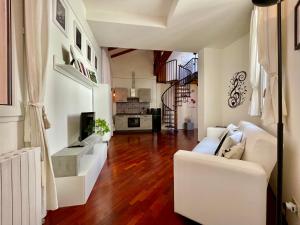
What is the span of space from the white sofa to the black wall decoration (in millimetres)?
2736

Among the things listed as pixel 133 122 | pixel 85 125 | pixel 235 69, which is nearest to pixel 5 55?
pixel 85 125

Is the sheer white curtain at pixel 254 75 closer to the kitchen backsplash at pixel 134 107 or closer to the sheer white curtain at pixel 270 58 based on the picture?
the sheer white curtain at pixel 270 58

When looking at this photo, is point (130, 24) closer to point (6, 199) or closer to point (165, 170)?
point (165, 170)

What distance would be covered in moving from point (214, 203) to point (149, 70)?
7535mm

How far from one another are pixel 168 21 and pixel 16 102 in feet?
10.00

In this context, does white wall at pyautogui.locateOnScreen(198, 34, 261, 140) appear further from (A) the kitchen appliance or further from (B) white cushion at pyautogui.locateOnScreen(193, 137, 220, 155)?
(A) the kitchen appliance

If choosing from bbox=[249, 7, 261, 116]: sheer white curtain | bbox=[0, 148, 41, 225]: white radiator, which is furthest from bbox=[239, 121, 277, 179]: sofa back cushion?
bbox=[0, 148, 41, 225]: white radiator

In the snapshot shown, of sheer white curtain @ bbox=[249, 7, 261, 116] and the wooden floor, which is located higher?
sheer white curtain @ bbox=[249, 7, 261, 116]

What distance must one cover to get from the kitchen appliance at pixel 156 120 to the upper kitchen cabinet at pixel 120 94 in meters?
1.40

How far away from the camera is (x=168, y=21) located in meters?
3.46

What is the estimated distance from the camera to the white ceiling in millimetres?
2969

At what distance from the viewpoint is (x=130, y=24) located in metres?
3.51

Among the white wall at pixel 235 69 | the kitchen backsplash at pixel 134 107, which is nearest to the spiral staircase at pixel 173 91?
the kitchen backsplash at pixel 134 107

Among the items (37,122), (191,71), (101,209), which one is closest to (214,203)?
(101,209)
